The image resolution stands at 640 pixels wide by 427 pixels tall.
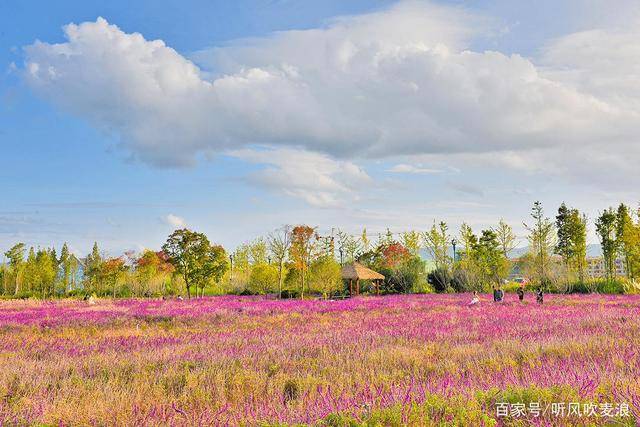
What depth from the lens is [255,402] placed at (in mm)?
5543

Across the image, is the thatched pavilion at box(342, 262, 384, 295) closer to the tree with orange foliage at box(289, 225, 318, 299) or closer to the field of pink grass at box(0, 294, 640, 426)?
the tree with orange foliage at box(289, 225, 318, 299)

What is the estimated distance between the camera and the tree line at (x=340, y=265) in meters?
37.1

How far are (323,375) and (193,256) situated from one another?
1214 inches

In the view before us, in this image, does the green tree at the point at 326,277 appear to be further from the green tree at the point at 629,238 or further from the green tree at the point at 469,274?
the green tree at the point at 629,238

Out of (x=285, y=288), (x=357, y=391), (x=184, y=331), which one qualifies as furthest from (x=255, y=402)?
(x=285, y=288)

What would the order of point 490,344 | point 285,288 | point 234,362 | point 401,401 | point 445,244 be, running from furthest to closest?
point 445,244 < point 285,288 < point 490,344 < point 234,362 < point 401,401

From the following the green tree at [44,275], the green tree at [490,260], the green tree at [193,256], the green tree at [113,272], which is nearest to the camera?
the green tree at [193,256]

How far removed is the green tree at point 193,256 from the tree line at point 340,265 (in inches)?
2.8

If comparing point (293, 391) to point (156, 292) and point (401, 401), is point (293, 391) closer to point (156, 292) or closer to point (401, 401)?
point (401, 401)

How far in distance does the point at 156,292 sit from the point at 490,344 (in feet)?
142

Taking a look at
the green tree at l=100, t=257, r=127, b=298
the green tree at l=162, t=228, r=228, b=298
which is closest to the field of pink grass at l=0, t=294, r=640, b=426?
the green tree at l=162, t=228, r=228, b=298

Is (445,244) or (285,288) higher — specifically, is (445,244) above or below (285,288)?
above

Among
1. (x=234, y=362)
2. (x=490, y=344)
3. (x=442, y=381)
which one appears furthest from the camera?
(x=490, y=344)

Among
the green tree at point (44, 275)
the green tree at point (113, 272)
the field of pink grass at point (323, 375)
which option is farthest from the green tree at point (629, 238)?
the green tree at point (44, 275)
